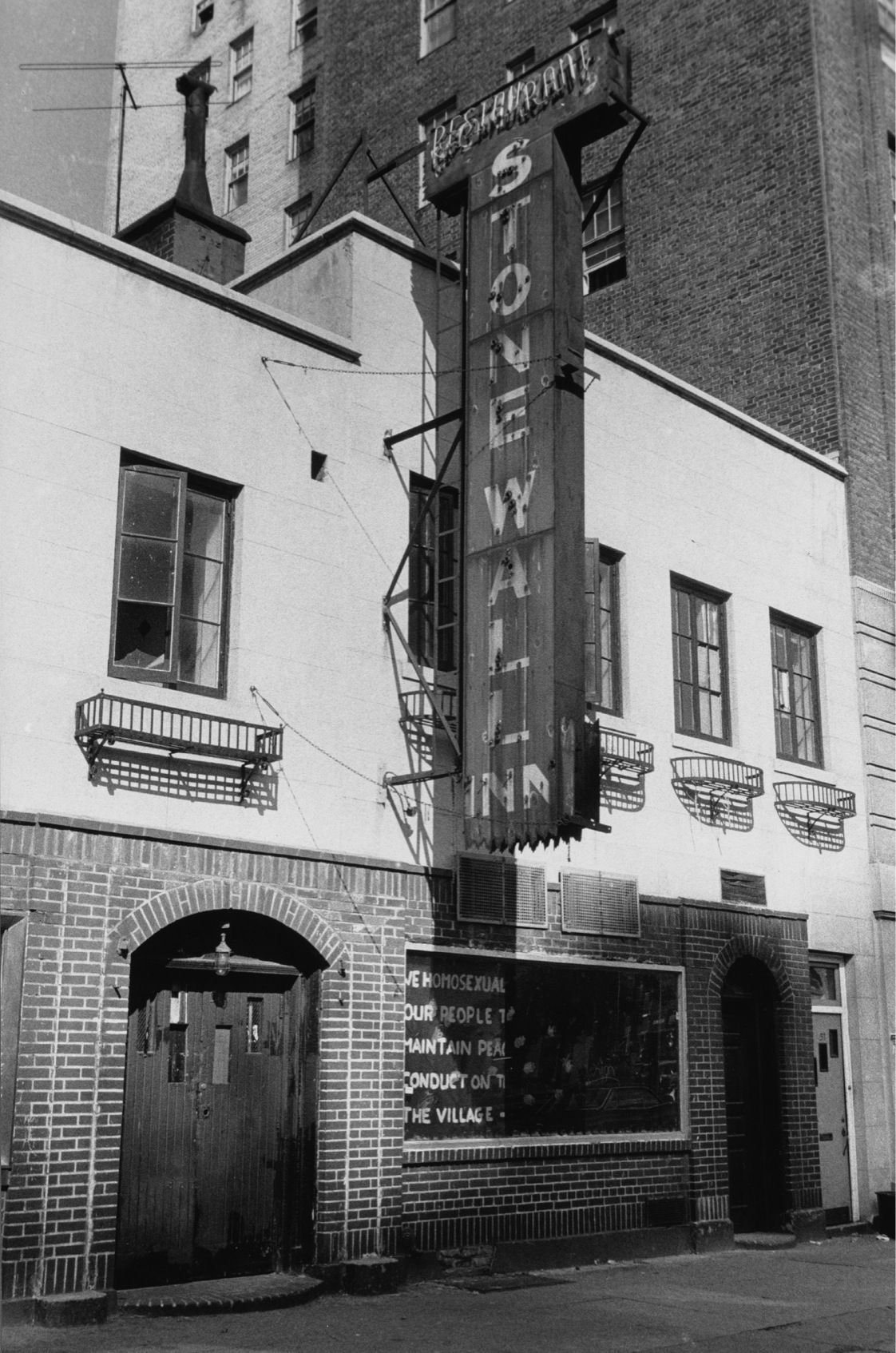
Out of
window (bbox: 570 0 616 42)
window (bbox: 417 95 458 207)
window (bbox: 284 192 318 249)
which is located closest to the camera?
window (bbox: 570 0 616 42)

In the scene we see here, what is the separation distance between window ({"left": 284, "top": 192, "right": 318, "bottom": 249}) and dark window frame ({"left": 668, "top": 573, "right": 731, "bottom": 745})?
567 inches

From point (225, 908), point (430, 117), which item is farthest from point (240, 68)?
point (225, 908)

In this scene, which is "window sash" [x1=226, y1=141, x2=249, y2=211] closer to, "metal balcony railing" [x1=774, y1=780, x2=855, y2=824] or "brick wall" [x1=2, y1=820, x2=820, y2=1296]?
"metal balcony railing" [x1=774, y1=780, x2=855, y2=824]

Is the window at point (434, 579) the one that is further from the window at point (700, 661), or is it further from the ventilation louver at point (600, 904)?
the window at point (700, 661)

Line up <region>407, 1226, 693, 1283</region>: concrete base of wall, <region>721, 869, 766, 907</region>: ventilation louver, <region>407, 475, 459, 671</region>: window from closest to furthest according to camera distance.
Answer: <region>407, 1226, 693, 1283</region>: concrete base of wall
<region>407, 475, 459, 671</region>: window
<region>721, 869, 766, 907</region>: ventilation louver

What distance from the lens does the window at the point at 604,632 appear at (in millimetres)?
13344

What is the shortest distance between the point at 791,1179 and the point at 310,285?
10.1 meters

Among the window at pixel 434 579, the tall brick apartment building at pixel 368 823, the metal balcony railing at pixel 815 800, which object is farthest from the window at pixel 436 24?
the metal balcony railing at pixel 815 800

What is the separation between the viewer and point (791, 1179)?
14.8m

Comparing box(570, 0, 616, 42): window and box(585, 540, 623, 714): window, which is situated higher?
box(570, 0, 616, 42): window

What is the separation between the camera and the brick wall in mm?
9547

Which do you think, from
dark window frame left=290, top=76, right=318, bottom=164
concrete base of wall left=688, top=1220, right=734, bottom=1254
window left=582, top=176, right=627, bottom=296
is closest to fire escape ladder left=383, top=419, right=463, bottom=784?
concrete base of wall left=688, top=1220, right=734, bottom=1254

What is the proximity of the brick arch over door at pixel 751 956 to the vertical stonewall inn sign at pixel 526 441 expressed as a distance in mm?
4407

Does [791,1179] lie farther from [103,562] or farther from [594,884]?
[103,562]
